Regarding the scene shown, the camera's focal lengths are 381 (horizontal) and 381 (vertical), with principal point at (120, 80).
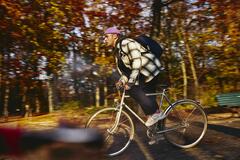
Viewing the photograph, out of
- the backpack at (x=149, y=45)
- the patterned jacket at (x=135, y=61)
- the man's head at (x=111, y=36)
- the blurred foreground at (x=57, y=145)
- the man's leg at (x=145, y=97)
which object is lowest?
the blurred foreground at (x=57, y=145)

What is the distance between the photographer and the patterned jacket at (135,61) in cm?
500

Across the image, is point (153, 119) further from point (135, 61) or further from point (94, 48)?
point (94, 48)

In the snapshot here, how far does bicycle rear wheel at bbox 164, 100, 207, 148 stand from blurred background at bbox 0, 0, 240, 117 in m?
3.86

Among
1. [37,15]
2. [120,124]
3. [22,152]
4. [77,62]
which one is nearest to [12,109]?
[77,62]

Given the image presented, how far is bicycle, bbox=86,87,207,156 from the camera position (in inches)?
204

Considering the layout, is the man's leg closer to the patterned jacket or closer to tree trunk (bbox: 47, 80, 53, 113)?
the patterned jacket

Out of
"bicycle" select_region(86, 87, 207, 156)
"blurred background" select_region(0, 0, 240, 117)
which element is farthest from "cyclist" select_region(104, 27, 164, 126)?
"blurred background" select_region(0, 0, 240, 117)

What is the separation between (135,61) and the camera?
16.4 ft

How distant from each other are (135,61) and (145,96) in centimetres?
56

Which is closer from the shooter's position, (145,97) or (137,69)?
(137,69)

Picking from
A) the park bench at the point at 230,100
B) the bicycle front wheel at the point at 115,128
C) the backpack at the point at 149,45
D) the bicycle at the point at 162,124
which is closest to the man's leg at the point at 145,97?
the bicycle at the point at 162,124

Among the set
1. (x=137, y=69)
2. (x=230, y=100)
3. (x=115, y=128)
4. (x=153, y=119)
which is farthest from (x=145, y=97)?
(x=230, y=100)

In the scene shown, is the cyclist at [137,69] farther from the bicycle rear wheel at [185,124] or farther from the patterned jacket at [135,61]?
the bicycle rear wheel at [185,124]

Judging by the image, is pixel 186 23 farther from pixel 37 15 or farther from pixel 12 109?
pixel 12 109
